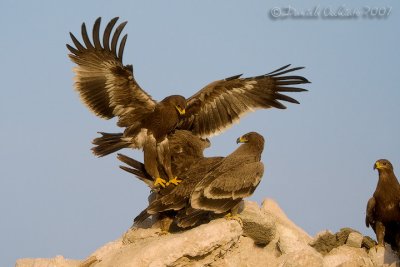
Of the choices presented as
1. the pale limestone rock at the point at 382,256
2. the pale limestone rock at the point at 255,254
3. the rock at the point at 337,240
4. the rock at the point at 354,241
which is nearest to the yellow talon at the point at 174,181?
the pale limestone rock at the point at 255,254

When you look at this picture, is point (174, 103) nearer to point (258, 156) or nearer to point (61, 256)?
point (258, 156)

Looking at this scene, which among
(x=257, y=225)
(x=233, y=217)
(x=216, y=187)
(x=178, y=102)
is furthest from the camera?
(x=178, y=102)

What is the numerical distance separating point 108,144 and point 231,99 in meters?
2.41

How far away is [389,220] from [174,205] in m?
3.55

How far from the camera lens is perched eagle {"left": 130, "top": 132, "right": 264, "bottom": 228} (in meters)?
10.3

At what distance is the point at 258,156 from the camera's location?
11.1 m

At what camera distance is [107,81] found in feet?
42.2

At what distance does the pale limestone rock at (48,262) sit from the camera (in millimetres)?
11484

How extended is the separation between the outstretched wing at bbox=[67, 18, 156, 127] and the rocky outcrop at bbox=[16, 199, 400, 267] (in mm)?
2145

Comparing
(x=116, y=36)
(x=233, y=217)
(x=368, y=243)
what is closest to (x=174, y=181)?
(x=233, y=217)

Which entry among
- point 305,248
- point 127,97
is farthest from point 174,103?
point 305,248

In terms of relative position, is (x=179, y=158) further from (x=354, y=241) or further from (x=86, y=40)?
(x=354, y=241)

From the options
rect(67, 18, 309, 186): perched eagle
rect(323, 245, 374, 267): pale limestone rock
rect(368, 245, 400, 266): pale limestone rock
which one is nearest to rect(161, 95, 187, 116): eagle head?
rect(67, 18, 309, 186): perched eagle

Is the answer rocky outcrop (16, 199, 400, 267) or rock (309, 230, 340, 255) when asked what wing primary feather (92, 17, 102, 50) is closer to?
rocky outcrop (16, 199, 400, 267)
